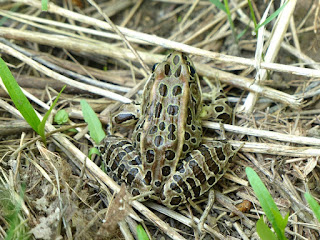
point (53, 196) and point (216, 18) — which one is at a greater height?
point (216, 18)

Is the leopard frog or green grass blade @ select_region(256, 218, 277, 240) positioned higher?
the leopard frog

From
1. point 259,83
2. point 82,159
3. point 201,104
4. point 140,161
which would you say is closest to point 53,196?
point 82,159

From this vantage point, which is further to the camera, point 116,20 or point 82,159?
point 116,20

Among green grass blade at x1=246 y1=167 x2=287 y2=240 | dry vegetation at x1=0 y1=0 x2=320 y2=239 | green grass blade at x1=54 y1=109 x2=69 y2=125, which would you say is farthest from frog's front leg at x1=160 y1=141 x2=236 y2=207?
green grass blade at x1=54 y1=109 x2=69 y2=125

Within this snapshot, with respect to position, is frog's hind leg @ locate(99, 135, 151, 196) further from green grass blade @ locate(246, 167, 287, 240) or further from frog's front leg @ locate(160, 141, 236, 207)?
green grass blade @ locate(246, 167, 287, 240)

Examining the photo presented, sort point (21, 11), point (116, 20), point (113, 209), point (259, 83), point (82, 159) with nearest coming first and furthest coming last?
point (113, 209) → point (82, 159) → point (259, 83) → point (21, 11) → point (116, 20)

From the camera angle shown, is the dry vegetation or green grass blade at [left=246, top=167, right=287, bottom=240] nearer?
green grass blade at [left=246, top=167, right=287, bottom=240]

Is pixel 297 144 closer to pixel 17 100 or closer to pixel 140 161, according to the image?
Answer: pixel 140 161

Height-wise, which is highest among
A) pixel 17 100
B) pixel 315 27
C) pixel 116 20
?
pixel 116 20
